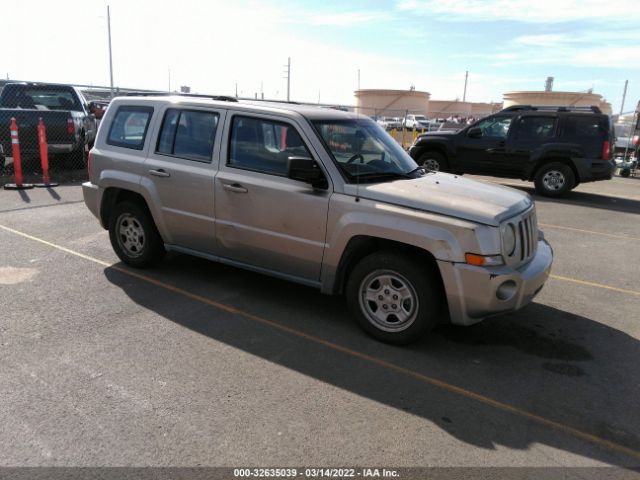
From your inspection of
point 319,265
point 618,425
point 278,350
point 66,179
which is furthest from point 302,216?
point 66,179

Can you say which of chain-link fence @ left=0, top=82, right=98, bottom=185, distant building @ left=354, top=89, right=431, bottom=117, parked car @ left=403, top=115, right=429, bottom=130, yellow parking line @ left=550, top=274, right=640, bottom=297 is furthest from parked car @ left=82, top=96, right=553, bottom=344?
distant building @ left=354, top=89, right=431, bottom=117

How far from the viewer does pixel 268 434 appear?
9.95ft

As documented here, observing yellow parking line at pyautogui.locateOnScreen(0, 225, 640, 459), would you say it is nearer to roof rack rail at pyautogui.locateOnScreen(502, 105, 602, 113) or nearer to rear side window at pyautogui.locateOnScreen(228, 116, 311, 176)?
rear side window at pyautogui.locateOnScreen(228, 116, 311, 176)

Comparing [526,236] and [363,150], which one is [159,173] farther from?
[526,236]

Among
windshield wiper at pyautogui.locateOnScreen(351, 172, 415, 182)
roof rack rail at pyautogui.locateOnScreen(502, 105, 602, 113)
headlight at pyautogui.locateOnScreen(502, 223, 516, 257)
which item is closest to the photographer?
headlight at pyautogui.locateOnScreen(502, 223, 516, 257)

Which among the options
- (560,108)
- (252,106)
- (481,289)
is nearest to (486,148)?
(560,108)

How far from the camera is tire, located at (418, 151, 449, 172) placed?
13359mm

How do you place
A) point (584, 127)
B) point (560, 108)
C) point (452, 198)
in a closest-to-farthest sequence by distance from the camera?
1. point (452, 198)
2. point (584, 127)
3. point (560, 108)

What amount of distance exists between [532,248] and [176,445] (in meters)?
3.20

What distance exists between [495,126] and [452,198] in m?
9.57

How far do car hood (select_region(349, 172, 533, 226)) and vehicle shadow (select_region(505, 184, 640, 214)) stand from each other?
8.10 meters

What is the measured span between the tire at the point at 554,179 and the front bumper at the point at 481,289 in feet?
30.3

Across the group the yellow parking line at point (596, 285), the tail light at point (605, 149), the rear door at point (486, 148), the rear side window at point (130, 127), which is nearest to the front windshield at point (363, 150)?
the rear side window at point (130, 127)

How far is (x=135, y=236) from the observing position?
18.6 ft
